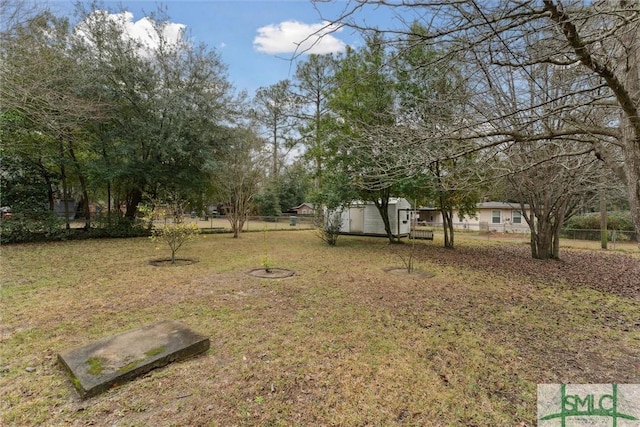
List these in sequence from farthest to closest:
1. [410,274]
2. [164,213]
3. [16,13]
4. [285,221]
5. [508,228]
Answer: [285,221] → [508,228] → [164,213] → [410,274] → [16,13]

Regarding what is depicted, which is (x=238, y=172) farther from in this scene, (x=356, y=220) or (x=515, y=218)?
(x=515, y=218)

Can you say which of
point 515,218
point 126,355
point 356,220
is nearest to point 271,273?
point 126,355

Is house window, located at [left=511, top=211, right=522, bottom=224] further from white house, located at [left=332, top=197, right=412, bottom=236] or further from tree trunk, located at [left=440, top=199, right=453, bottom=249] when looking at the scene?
tree trunk, located at [left=440, top=199, right=453, bottom=249]

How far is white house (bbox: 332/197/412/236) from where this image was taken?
14758 mm

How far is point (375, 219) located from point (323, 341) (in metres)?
13.0

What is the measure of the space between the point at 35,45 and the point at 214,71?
5.69 meters

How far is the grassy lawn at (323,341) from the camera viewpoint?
2100 millimetres

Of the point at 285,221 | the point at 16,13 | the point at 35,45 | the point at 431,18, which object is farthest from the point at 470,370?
the point at 285,221

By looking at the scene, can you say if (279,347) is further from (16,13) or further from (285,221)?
(285,221)

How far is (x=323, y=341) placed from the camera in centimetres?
318

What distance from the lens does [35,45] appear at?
6871 mm

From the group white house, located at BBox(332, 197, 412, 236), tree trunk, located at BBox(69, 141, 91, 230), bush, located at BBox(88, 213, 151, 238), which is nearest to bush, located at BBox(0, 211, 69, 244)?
tree trunk, located at BBox(69, 141, 91, 230)

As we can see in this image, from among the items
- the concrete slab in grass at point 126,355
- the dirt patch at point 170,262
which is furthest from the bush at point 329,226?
the concrete slab in grass at point 126,355

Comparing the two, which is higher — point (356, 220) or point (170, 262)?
point (356, 220)
